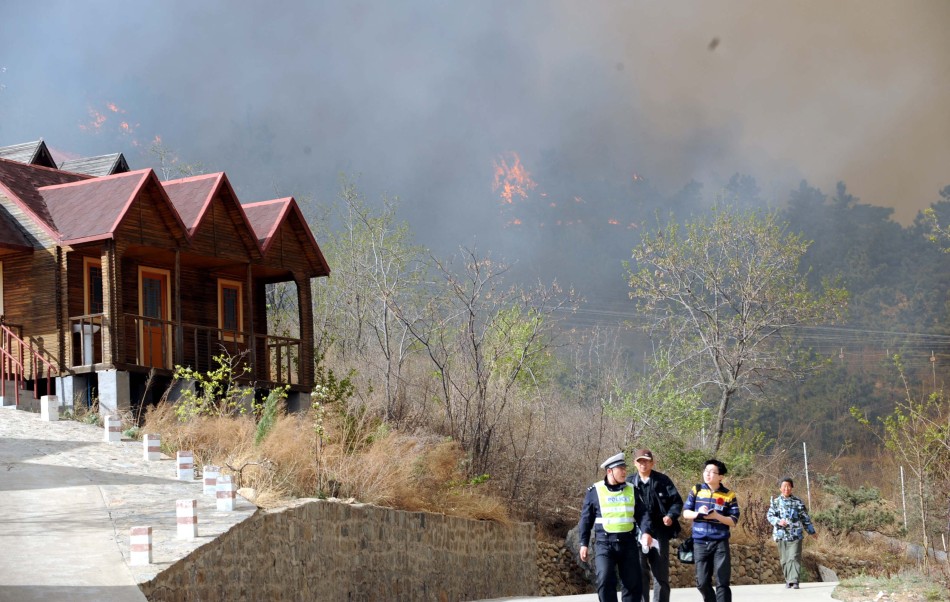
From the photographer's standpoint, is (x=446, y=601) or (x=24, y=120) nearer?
(x=446, y=601)

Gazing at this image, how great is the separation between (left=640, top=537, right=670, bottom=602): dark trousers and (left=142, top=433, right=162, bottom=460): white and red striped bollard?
878 cm

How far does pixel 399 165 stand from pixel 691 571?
98316mm

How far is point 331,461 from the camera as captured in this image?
1861 cm

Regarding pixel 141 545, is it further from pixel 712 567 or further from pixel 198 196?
pixel 198 196

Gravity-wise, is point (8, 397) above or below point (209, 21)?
below

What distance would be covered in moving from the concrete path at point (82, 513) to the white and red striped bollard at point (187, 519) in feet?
0.32

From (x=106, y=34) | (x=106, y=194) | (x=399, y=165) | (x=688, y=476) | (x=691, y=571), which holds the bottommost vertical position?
(x=691, y=571)

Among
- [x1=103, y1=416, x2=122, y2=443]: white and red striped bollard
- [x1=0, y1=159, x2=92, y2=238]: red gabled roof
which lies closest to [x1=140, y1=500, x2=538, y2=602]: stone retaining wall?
[x1=103, y1=416, x2=122, y2=443]: white and red striped bollard

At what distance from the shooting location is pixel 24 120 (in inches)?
4513

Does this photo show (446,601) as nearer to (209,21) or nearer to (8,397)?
(8,397)

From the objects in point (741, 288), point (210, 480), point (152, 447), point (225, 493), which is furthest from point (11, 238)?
point (741, 288)

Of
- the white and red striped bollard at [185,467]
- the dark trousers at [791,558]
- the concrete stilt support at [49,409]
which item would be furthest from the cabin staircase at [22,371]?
the dark trousers at [791,558]

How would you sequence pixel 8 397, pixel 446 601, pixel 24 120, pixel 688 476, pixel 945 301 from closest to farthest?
pixel 446 601 → pixel 8 397 → pixel 688 476 → pixel 945 301 → pixel 24 120

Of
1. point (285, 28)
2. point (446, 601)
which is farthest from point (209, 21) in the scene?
point (446, 601)
